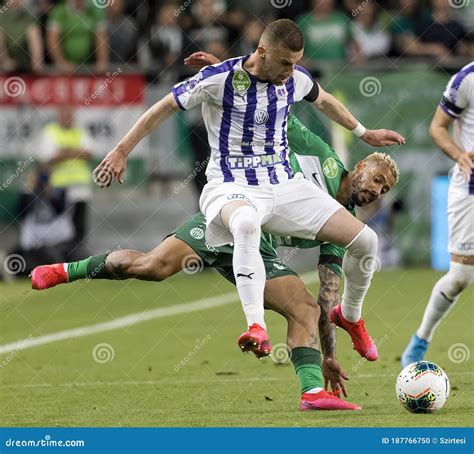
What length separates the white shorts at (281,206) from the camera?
8.97 m

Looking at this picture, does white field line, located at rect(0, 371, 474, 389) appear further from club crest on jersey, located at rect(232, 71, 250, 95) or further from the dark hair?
the dark hair

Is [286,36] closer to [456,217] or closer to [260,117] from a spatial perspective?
[260,117]

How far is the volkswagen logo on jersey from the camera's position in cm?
911

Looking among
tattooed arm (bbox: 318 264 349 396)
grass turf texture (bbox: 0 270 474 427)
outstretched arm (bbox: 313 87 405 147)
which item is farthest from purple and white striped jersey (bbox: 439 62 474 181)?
tattooed arm (bbox: 318 264 349 396)

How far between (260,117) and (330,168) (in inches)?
30.3

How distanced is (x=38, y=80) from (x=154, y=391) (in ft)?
29.3

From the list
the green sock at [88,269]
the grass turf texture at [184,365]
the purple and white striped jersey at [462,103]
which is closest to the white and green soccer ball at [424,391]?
the grass turf texture at [184,365]

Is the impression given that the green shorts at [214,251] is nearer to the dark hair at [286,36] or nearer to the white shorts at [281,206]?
the white shorts at [281,206]

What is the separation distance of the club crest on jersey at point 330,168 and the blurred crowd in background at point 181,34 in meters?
8.56

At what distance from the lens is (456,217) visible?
10.9m

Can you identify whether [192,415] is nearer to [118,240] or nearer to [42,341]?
[42,341]

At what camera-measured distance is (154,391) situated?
10055 millimetres

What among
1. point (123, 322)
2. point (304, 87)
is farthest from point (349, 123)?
point (123, 322)

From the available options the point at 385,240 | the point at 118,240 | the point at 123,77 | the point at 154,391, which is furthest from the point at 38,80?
the point at 154,391
